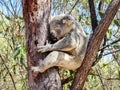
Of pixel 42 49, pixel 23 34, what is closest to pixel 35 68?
pixel 42 49

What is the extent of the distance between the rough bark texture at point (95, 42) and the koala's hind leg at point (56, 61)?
0.27 feet

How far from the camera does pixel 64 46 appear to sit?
176 cm

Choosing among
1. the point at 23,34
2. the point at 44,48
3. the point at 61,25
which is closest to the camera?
the point at 44,48

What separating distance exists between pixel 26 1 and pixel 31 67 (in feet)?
1.22

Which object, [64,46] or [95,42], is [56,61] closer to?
[64,46]

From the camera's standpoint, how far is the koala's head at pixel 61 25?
5.99ft

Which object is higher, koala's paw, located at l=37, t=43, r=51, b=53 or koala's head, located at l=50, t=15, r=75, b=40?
koala's head, located at l=50, t=15, r=75, b=40

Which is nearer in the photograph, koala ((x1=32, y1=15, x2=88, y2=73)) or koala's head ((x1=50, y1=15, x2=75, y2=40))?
koala ((x1=32, y1=15, x2=88, y2=73))

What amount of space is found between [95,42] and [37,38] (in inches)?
12.7

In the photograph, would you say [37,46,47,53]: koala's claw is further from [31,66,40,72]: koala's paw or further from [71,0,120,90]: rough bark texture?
[71,0,120,90]: rough bark texture

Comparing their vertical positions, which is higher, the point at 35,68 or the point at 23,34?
the point at 23,34

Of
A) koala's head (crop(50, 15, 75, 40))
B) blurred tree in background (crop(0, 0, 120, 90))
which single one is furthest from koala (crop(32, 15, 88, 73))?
blurred tree in background (crop(0, 0, 120, 90))

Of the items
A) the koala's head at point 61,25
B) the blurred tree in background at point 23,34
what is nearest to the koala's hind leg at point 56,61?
the koala's head at point 61,25

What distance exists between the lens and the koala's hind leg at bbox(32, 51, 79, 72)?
1.69m
